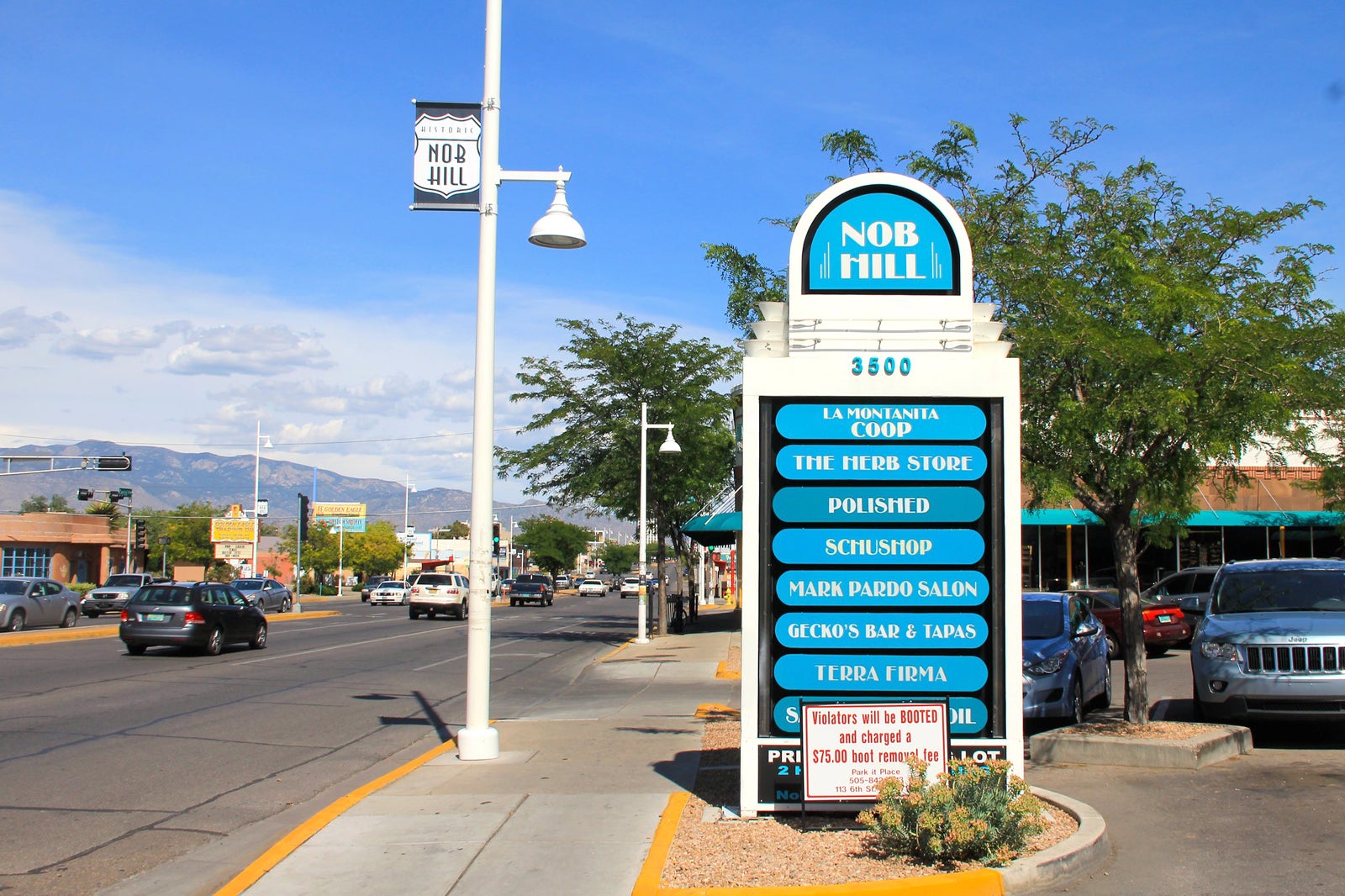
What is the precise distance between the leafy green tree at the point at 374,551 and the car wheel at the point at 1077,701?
110 m

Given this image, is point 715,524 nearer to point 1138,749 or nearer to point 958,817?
point 1138,749

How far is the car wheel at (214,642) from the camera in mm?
22625

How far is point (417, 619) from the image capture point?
42.6m

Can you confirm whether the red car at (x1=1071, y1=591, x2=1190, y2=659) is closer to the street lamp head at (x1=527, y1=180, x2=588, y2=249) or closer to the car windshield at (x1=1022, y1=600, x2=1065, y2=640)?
the car windshield at (x1=1022, y1=600, x2=1065, y2=640)

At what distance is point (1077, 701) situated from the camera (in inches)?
476

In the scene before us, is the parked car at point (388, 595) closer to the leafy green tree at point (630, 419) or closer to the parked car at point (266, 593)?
the parked car at point (266, 593)

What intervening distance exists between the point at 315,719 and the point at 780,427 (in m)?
8.91

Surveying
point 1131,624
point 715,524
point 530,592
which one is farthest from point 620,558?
point 1131,624

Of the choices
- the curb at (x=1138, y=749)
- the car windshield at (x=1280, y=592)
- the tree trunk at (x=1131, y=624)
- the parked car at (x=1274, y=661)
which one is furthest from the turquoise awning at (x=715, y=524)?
the curb at (x=1138, y=749)

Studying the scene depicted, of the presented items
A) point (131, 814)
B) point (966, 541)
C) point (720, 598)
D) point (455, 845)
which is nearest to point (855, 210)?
point (966, 541)

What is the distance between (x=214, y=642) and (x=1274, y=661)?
19587 mm

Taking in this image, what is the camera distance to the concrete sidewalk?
6.16 meters

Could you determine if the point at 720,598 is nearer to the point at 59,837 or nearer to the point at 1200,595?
the point at 1200,595

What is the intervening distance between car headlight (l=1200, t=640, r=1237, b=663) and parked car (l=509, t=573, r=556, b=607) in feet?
175
